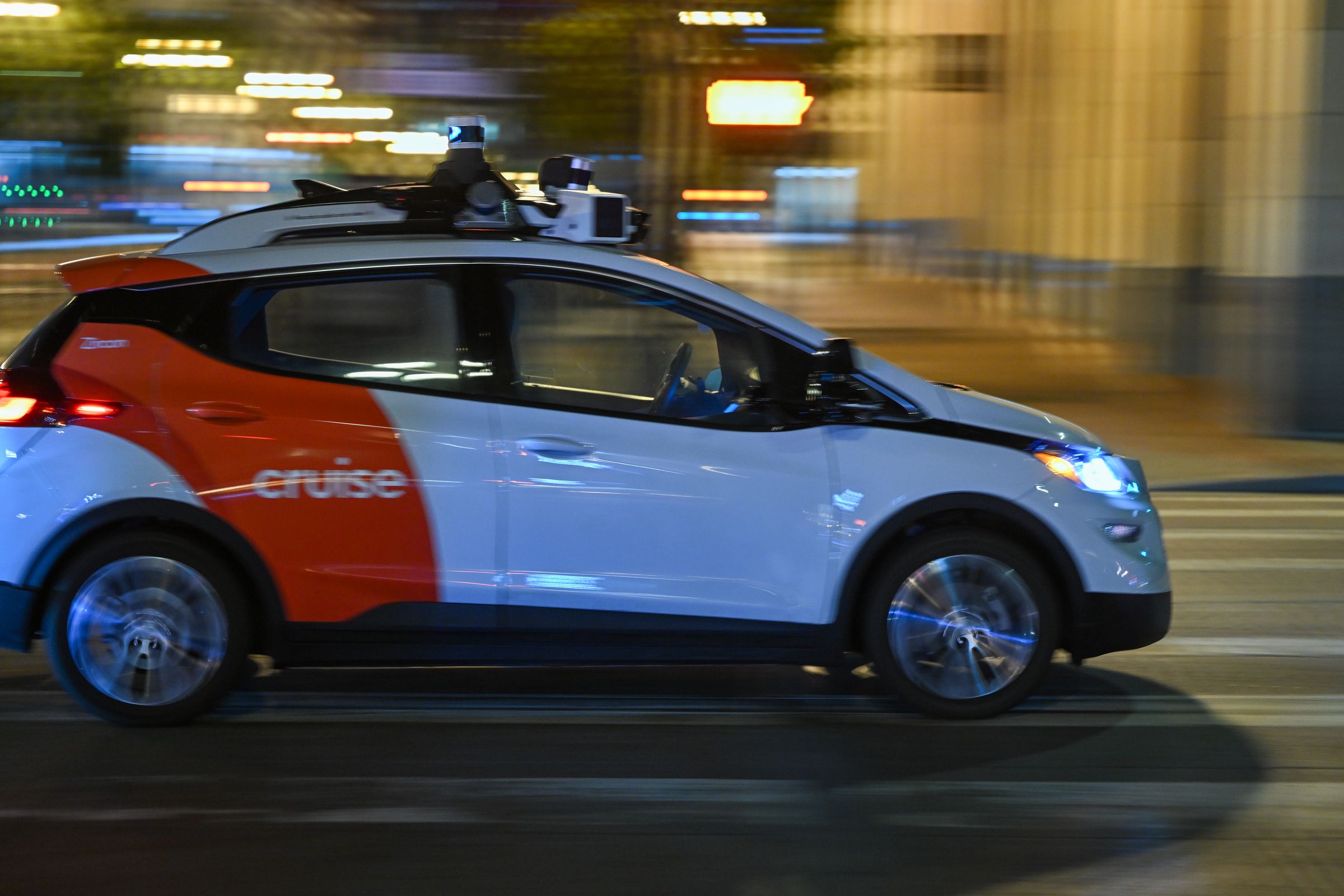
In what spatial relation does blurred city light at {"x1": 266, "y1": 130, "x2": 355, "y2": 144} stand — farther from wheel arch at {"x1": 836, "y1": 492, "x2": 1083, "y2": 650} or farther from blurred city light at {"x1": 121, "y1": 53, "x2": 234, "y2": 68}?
wheel arch at {"x1": 836, "y1": 492, "x2": 1083, "y2": 650}

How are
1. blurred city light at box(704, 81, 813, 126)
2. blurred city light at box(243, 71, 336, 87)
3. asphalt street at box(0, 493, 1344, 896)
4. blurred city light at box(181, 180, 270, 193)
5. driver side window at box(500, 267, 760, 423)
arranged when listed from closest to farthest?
asphalt street at box(0, 493, 1344, 896) → driver side window at box(500, 267, 760, 423) → blurred city light at box(704, 81, 813, 126) → blurred city light at box(243, 71, 336, 87) → blurred city light at box(181, 180, 270, 193)

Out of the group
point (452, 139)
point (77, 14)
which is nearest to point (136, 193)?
point (77, 14)

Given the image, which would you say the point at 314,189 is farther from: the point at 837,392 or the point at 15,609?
the point at 837,392

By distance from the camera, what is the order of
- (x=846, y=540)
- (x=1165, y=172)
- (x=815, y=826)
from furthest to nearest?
(x=1165, y=172)
(x=846, y=540)
(x=815, y=826)

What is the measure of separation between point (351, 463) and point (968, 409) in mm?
2157

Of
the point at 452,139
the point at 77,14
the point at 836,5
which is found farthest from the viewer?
the point at 77,14

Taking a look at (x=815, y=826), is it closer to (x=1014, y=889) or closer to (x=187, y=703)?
(x=1014, y=889)

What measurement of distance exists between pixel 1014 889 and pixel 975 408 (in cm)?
199

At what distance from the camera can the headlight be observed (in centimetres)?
536

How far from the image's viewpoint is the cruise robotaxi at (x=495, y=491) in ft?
17.0

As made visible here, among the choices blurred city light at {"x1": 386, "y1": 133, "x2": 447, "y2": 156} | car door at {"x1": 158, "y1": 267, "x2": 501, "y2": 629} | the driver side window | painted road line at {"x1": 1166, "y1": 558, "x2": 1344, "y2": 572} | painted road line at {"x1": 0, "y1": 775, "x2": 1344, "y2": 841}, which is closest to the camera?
painted road line at {"x1": 0, "y1": 775, "x2": 1344, "y2": 841}

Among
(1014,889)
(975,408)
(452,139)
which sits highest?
(452,139)

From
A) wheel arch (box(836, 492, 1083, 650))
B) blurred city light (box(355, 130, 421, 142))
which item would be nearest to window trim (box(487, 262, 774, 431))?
wheel arch (box(836, 492, 1083, 650))

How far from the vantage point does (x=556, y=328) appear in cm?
549
